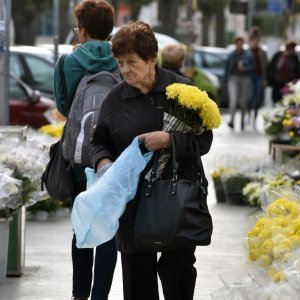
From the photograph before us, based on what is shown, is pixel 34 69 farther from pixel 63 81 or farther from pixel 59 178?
pixel 59 178

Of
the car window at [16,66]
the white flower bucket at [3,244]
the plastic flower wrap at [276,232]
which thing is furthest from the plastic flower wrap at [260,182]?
the car window at [16,66]

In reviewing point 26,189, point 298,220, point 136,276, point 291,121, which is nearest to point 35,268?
point 26,189

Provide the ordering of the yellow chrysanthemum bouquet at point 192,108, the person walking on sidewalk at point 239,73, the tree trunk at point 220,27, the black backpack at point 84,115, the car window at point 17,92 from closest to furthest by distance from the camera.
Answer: the yellow chrysanthemum bouquet at point 192,108 < the black backpack at point 84,115 < the car window at point 17,92 < the person walking on sidewalk at point 239,73 < the tree trunk at point 220,27

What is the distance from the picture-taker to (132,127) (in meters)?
5.35

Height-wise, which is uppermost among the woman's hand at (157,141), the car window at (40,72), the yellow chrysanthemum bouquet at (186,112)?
the yellow chrysanthemum bouquet at (186,112)

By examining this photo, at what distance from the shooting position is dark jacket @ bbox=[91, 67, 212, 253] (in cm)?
531

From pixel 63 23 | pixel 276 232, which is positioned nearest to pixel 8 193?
pixel 276 232

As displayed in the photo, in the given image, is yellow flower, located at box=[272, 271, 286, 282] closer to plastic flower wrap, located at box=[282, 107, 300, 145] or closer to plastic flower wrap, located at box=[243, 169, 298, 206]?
plastic flower wrap, located at box=[243, 169, 298, 206]

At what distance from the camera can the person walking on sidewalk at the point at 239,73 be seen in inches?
868

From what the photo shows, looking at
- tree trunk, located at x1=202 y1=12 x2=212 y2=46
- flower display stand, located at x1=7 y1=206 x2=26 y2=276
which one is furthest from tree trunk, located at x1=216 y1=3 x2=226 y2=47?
flower display stand, located at x1=7 y1=206 x2=26 y2=276

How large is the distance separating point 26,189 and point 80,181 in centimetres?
130

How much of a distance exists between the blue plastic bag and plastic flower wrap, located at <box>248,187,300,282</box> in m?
0.59

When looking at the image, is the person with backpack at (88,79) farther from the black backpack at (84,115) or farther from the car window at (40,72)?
the car window at (40,72)

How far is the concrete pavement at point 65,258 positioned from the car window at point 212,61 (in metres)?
18.3
